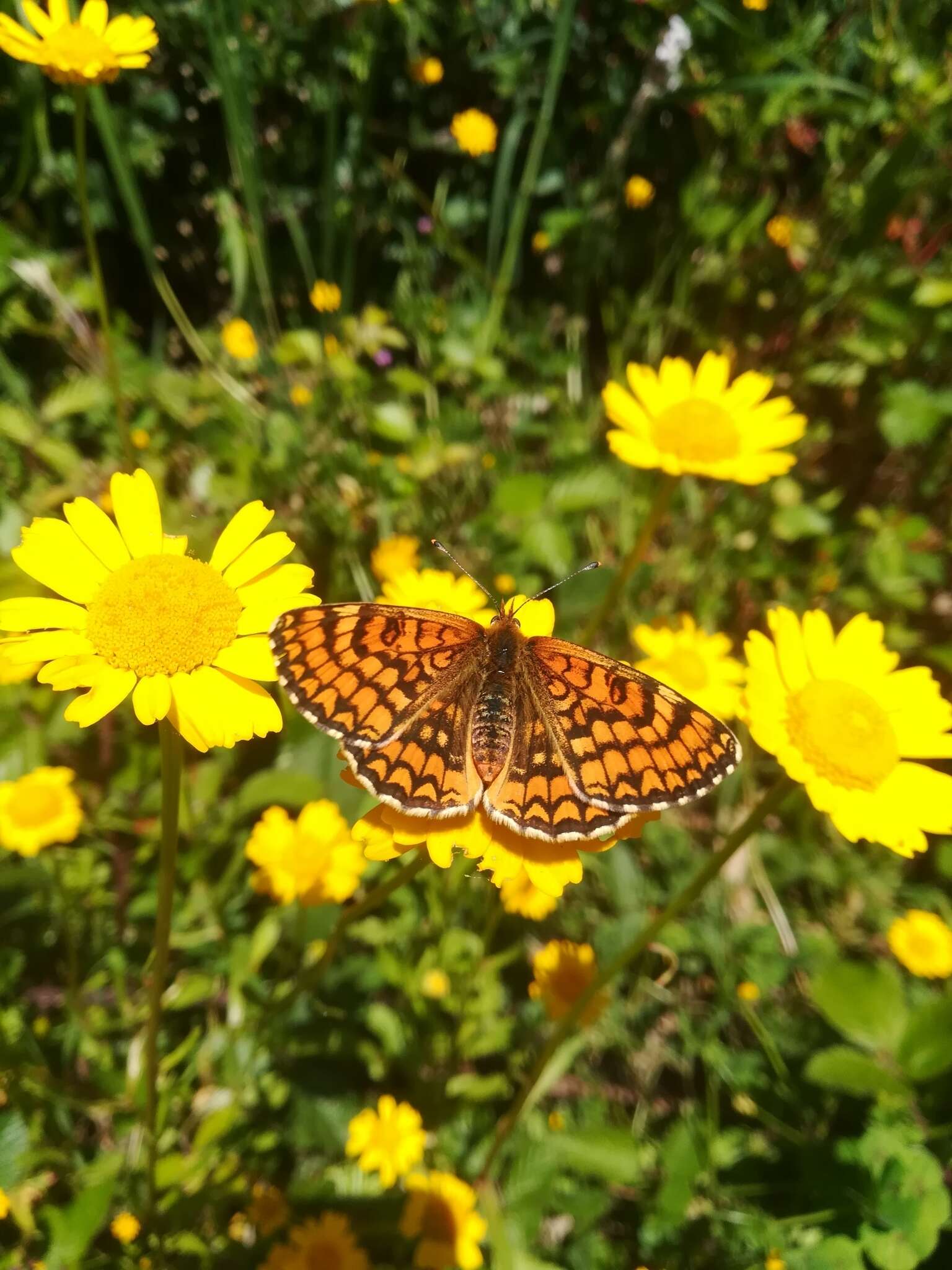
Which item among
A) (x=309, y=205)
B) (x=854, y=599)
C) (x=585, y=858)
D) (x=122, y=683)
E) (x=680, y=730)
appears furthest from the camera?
(x=309, y=205)

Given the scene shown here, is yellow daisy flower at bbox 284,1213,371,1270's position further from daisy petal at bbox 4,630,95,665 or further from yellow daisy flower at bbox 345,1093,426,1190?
daisy petal at bbox 4,630,95,665

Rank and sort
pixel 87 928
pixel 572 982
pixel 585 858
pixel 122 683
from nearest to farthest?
1. pixel 122 683
2. pixel 572 982
3. pixel 87 928
4. pixel 585 858

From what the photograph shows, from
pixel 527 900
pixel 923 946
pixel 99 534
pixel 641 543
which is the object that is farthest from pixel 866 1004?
pixel 99 534

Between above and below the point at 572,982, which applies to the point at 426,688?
above

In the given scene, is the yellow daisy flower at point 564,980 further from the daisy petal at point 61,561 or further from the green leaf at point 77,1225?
the daisy petal at point 61,561

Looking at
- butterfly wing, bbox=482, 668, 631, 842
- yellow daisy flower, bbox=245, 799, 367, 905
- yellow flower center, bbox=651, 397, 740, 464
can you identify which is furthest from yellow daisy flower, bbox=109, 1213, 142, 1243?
yellow flower center, bbox=651, 397, 740, 464

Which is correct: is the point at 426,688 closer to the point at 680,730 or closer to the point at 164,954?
the point at 680,730

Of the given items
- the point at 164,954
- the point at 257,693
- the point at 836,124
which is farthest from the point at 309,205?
the point at 164,954

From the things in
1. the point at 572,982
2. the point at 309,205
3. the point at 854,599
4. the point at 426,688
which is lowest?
the point at 572,982
